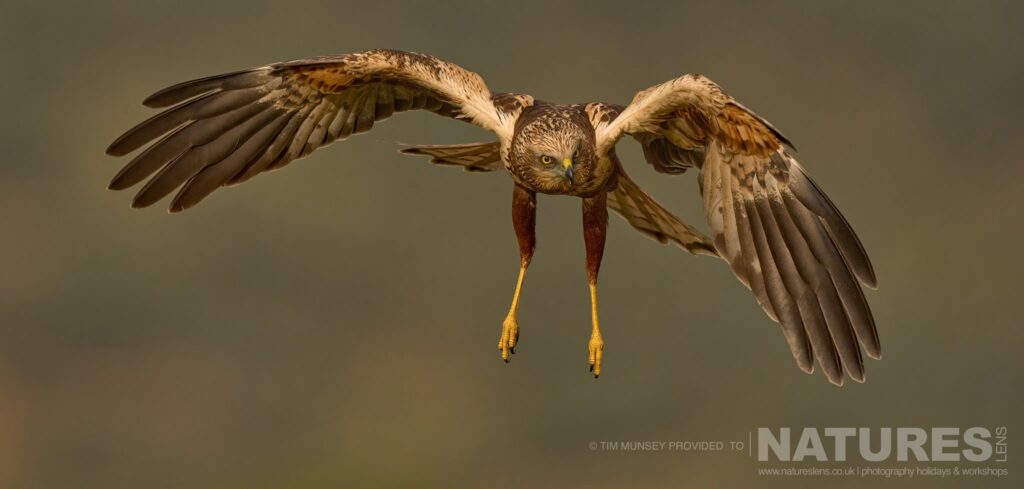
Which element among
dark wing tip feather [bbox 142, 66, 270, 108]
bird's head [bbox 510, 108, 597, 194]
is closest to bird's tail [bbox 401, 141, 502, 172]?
bird's head [bbox 510, 108, 597, 194]

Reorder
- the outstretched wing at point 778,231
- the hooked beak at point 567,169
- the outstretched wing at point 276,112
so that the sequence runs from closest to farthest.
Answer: the hooked beak at point 567,169, the outstretched wing at point 778,231, the outstretched wing at point 276,112

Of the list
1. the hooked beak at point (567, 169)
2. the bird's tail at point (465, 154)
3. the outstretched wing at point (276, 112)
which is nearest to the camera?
the hooked beak at point (567, 169)

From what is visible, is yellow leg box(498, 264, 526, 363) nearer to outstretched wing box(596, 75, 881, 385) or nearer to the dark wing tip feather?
outstretched wing box(596, 75, 881, 385)

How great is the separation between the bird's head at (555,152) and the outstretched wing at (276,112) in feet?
1.10

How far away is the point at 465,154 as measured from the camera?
998 centimetres

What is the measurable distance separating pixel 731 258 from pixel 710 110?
95 centimetres

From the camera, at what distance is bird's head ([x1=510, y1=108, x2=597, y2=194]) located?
8.73 meters

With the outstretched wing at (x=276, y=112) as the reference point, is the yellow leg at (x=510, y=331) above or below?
below

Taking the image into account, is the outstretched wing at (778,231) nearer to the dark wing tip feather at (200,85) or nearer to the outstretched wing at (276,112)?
the outstretched wing at (276,112)

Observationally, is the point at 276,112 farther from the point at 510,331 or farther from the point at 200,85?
the point at 510,331

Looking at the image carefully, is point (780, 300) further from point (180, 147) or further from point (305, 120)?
point (180, 147)

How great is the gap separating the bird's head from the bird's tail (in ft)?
2.94

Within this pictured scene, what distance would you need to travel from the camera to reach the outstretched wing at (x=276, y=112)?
364 inches

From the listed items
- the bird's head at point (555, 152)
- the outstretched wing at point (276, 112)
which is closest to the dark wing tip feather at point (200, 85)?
the outstretched wing at point (276, 112)
